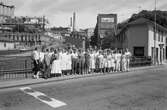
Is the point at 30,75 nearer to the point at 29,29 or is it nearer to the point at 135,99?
the point at 135,99

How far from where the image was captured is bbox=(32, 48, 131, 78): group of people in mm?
12836

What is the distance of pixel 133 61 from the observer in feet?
74.7

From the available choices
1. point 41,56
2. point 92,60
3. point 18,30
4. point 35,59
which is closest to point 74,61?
point 92,60

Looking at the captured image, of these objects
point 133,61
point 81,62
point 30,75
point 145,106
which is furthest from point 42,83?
point 133,61

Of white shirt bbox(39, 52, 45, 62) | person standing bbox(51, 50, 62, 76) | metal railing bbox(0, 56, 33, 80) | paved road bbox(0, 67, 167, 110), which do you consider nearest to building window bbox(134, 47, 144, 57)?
person standing bbox(51, 50, 62, 76)

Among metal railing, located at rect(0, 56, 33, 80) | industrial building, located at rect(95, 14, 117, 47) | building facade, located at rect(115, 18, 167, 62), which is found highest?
industrial building, located at rect(95, 14, 117, 47)

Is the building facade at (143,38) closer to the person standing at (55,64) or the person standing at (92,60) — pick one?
the person standing at (92,60)

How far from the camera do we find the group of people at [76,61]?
12.8 meters

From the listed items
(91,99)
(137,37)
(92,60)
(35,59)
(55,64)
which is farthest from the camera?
(137,37)

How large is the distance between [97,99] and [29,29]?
131m

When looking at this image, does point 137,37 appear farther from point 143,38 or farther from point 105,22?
point 105,22

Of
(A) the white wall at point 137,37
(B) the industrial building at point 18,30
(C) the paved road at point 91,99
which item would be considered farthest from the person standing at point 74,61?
(B) the industrial building at point 18,30

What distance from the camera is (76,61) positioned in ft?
47.2

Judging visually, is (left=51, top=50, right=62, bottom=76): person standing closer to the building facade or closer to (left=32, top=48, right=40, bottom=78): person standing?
(left=32, top=48, right=40, bottom=78): person standing
